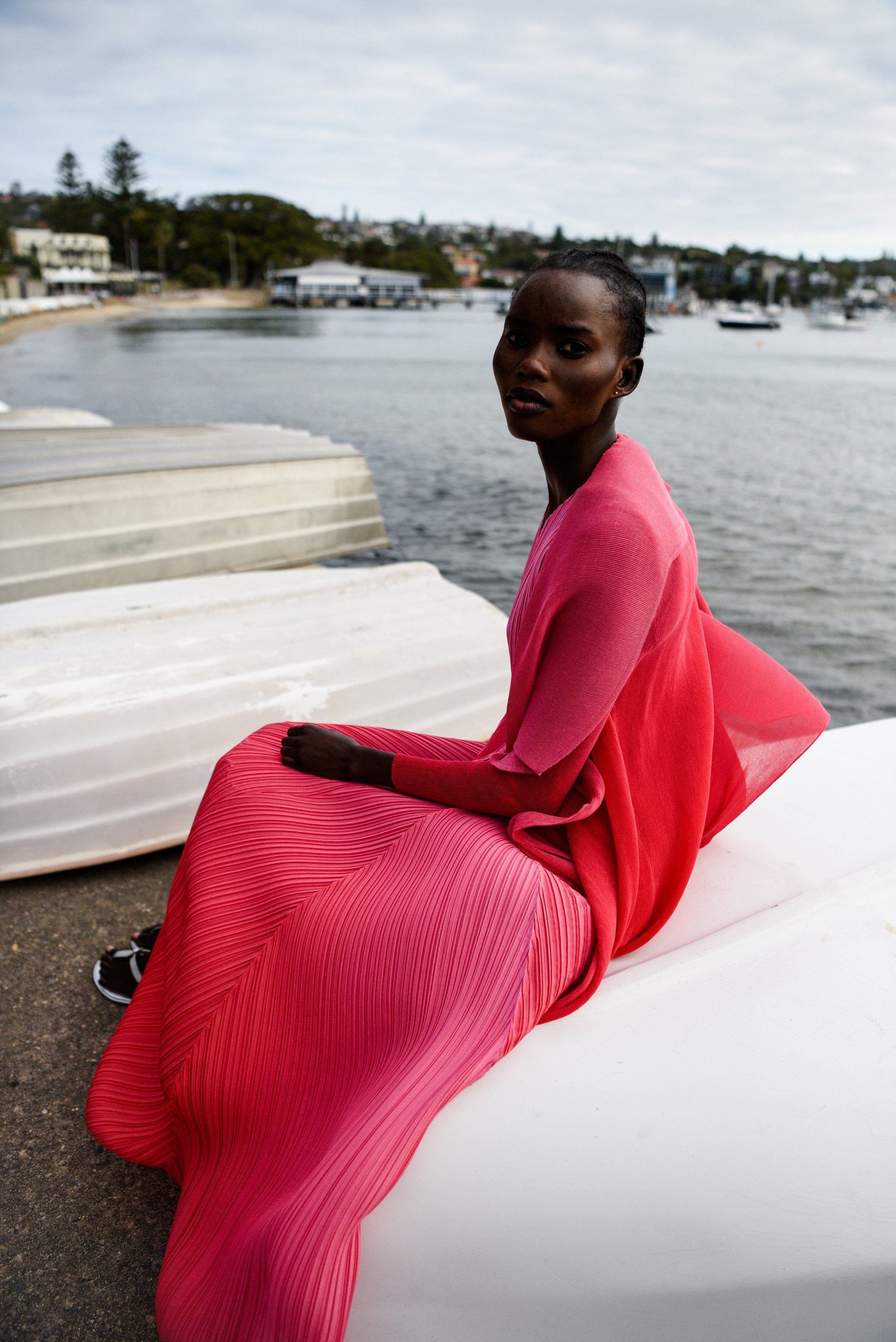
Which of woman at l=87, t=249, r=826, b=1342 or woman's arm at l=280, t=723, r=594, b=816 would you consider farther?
woman's arm at l=280, t=723, r=594, b=816

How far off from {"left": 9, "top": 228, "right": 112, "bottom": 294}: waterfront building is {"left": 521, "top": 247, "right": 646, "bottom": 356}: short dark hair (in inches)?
3419

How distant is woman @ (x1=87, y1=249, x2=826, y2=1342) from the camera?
4.52 ft

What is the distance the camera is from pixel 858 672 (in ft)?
25.1

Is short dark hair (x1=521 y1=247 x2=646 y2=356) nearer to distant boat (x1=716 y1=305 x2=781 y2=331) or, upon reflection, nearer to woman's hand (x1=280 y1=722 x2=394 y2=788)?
woman's hand (x1=280 y1=722 x2=394 y2=788)

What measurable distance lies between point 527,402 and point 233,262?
341 ft

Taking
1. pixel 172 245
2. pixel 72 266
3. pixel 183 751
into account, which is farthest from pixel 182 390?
pixel 172 245

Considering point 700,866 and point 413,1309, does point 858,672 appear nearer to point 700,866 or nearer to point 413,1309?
point 700,866

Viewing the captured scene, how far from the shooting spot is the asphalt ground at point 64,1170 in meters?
1.71

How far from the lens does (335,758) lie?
184 centimetres

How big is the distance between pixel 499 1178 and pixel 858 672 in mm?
7069

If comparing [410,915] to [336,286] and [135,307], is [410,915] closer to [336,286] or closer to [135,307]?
[135,307]

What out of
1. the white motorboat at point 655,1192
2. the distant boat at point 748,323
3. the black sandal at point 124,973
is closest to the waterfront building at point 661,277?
the distant boat at point 748,323

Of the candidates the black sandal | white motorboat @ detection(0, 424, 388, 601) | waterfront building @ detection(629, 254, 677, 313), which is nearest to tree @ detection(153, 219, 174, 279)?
waterfront building @ detection(629, 254, 677, 313)

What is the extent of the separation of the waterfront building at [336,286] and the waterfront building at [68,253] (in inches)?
645
